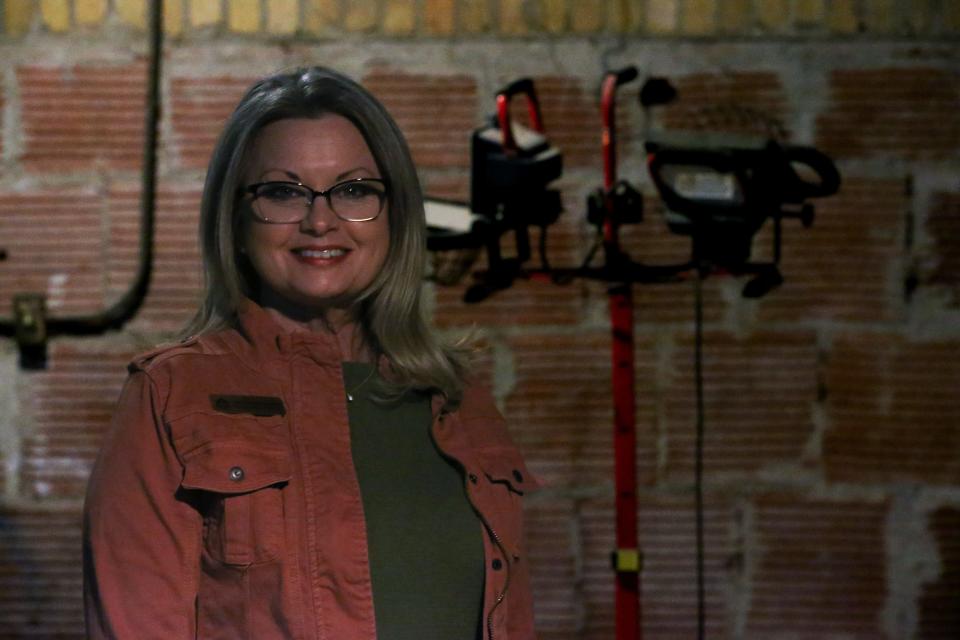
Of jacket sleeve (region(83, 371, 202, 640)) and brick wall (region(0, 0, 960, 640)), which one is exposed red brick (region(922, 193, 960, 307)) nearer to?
brick wall (region(0, 0, 960, 640))

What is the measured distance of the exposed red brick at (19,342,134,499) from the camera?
232cm

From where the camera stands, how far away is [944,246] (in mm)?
2344

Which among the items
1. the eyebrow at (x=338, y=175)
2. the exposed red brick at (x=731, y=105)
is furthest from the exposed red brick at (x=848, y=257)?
the eyebrow at (x=338, y=175)

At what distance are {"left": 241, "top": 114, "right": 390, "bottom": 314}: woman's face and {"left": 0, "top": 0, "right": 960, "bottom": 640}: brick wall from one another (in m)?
1.12

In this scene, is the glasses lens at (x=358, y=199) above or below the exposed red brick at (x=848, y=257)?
above

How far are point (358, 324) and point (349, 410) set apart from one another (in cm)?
11

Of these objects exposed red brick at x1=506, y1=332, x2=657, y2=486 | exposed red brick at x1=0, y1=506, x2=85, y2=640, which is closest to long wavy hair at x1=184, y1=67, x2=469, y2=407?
exposed red brick at x1=506, y1=332, x2=657, y2=486

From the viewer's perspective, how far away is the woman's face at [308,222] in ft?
3.95

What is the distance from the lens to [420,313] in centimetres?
133

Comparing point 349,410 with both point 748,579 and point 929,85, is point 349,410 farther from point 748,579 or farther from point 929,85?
point 929,85

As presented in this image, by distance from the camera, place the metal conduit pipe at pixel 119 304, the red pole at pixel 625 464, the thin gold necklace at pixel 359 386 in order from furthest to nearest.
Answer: the metal conduit pipe at pixel 119 304 < the red pole at pixel 625 464 < the thin gold necklace at pixel 359 386

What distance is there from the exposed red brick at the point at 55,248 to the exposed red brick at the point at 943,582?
1750mm

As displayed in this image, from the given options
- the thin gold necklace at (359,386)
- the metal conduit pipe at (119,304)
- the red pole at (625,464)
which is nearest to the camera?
the thin gold necklace at (359,386)

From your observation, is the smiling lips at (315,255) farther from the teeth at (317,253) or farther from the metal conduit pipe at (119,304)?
the metal conduit pipe at (119,304)
